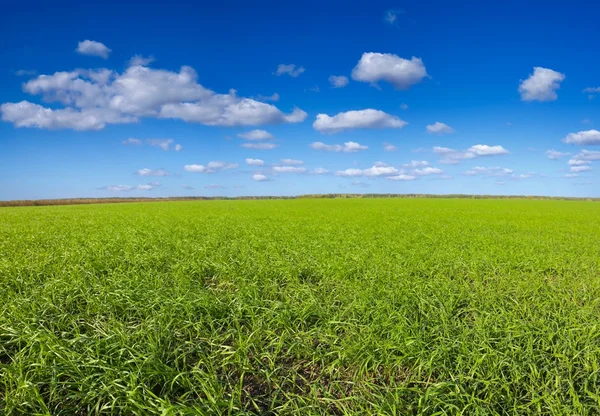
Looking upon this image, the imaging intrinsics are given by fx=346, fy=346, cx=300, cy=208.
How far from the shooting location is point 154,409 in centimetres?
333

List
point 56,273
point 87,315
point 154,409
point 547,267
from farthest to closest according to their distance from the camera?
point 547,267
point 56,273
point 87,315
point 154,409

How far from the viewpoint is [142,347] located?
436cm

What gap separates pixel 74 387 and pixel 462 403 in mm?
4159

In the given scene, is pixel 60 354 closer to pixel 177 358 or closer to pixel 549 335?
pixel 177 358

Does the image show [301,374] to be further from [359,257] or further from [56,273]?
[56,273]

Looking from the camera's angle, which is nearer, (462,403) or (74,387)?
(462,403)

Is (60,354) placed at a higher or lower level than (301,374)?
higher

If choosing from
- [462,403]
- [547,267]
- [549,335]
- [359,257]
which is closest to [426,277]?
[359,257]

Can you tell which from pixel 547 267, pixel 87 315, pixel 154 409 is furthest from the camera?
pixel 547 267

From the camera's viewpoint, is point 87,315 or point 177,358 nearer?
point 177,358

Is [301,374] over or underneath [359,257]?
underneath

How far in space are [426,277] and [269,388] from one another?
5112 mm

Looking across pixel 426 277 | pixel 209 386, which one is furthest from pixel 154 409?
pixel 426 277

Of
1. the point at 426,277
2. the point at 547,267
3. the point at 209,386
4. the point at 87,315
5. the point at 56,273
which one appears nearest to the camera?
the point at 209,386
